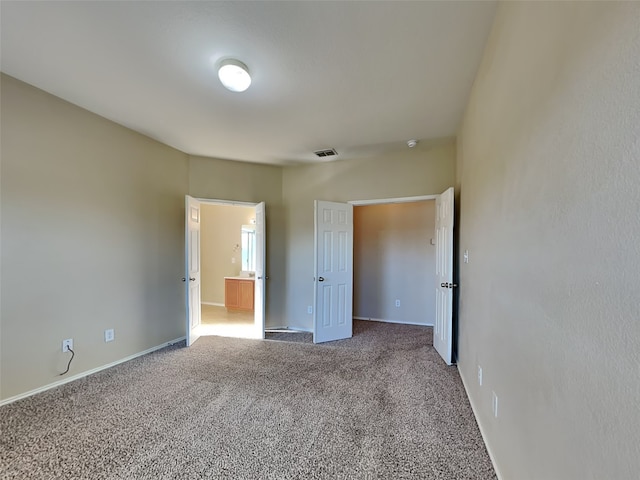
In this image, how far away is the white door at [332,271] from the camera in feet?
12.4

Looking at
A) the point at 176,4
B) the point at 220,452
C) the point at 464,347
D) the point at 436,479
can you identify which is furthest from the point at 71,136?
the point at 464,347

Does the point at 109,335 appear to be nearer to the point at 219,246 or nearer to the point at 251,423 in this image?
the point at 251,423

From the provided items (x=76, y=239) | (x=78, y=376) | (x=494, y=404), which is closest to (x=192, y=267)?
(x=76, y=239)

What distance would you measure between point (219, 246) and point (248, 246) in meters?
0.68

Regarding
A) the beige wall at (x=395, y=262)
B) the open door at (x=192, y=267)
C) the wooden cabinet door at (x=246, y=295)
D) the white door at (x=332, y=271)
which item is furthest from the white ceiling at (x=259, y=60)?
the wooden cabinet door at (x=246, y=295)

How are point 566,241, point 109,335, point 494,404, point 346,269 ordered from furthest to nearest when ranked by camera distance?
point 346,269 < point 109,335 < point 494,404 < point 566,241

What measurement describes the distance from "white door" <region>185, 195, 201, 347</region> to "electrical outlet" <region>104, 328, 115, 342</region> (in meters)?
0.78

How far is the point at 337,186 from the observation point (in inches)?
166

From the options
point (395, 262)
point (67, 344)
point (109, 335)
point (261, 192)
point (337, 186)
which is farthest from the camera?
point (395, 262)

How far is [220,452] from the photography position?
1771mm

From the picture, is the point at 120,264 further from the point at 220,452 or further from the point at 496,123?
the point at 496,123

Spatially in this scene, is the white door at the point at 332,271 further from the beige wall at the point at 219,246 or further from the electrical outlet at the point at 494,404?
the beige wall at the point at 219,246

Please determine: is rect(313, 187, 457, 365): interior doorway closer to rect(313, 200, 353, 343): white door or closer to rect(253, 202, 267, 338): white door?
rect(313, 200, 353, 343): white door

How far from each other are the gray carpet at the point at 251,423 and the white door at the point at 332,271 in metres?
0.72
